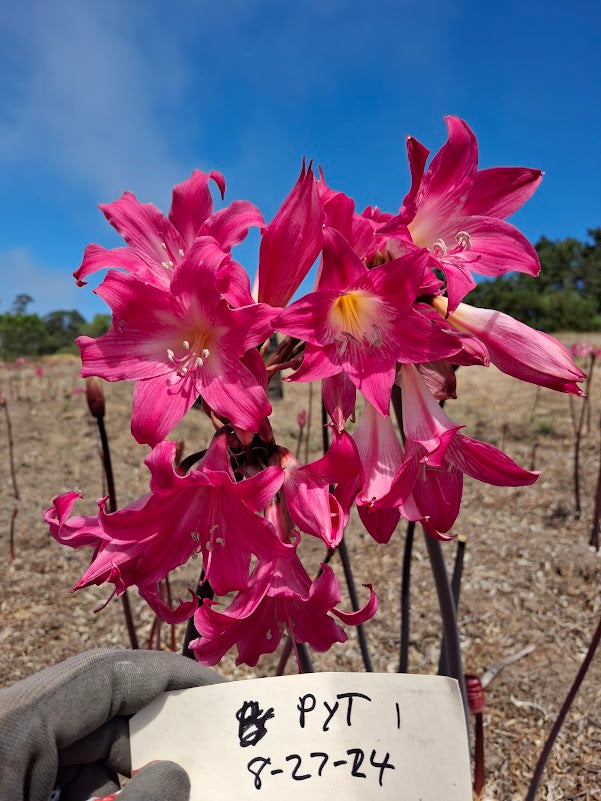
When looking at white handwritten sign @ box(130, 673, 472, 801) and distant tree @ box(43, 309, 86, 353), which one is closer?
white handwritten sign @ box(130, 673, 472, 801)

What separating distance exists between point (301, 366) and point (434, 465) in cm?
21

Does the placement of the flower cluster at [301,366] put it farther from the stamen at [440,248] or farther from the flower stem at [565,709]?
the flower stem at [565,709]

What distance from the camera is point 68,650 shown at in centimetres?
246

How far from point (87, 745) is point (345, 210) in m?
0.81

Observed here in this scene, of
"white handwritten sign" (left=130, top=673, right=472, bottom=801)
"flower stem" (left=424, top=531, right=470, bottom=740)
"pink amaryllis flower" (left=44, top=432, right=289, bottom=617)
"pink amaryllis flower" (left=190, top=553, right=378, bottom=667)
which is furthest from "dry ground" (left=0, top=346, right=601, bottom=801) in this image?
"pink amaryllis flower" (left=44, top=432, right=289, bottom=617)

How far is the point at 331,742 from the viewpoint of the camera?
0.72 m

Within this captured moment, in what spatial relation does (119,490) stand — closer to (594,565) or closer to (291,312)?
(594,565)

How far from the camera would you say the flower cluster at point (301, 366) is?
0.69 meters

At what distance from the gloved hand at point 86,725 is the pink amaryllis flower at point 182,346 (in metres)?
0.33

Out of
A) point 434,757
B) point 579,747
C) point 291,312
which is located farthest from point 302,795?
point 579,747

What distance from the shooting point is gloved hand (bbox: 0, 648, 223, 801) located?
2.24ft

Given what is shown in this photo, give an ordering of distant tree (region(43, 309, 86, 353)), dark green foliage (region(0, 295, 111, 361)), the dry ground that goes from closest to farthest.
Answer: the dry ground < dark green foliage (region(0, 295, 111, 361)) < distant tree (region(43, 309, 86, 353))

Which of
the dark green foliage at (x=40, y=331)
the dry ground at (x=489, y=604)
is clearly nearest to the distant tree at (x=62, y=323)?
the dark green foliage at (x=40, y=331)

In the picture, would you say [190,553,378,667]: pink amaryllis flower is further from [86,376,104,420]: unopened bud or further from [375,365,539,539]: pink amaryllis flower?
[86,376,104,420]: unopened bud
